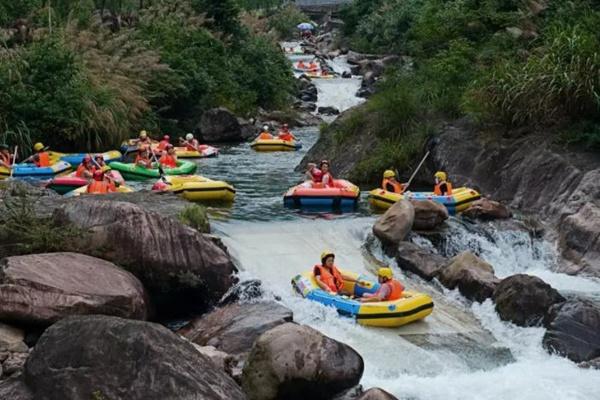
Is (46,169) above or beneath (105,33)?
beneath

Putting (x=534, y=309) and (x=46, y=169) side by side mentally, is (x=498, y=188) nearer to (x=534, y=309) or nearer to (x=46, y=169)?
(x=534, y=309)

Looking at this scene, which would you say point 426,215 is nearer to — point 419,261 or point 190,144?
point 419,261

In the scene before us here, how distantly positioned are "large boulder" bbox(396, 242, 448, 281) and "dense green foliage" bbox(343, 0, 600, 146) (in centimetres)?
411

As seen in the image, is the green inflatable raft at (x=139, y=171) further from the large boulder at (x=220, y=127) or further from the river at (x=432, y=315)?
the large boulder at (x=220, y=127)

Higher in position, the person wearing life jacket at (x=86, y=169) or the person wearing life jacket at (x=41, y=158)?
the person wearing life jacket at (x=86, y=169)

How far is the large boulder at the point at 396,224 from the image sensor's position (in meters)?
13.2

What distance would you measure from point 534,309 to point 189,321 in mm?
4055

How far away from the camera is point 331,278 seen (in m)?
11.1

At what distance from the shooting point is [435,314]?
429 inches

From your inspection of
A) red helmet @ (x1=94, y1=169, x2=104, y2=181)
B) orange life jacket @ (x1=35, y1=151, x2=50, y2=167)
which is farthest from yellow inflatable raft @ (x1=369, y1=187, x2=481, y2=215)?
orange life jacket @ (x1=35, y1=151, x2=50, y2=167)

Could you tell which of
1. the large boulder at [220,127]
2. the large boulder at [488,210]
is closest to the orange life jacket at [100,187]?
the large boulder at [488,210]

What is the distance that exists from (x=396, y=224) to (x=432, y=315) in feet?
8.55

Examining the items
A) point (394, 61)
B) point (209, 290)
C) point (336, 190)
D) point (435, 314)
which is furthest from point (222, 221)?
point (394, 61)

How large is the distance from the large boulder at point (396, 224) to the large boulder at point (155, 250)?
324 centimetres
